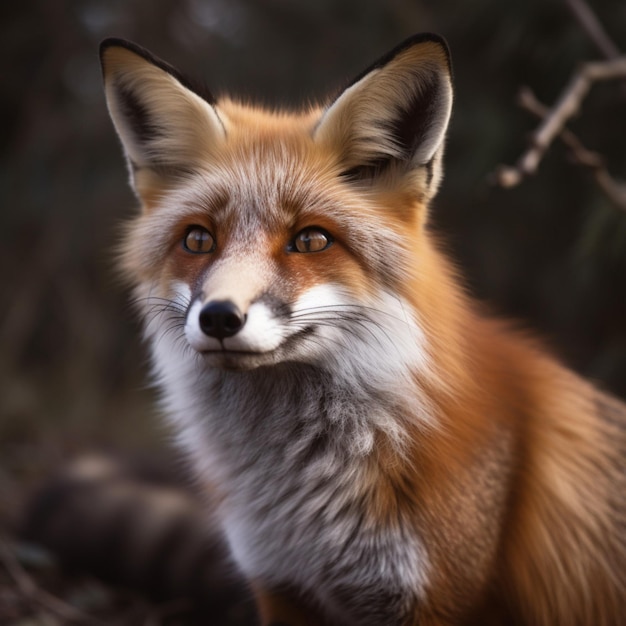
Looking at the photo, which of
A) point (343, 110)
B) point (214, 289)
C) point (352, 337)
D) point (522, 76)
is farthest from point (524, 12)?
point (214, 289)

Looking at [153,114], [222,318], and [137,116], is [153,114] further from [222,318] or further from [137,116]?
[222,318]

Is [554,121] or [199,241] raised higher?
[554,121]

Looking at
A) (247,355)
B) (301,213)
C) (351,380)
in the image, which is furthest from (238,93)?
(247,355)

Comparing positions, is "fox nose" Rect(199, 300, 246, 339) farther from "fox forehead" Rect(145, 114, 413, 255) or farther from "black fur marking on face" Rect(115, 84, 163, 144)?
"black fur marking on face" Rect(115, 84, 163, 144)

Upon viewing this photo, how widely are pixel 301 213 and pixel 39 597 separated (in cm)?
207

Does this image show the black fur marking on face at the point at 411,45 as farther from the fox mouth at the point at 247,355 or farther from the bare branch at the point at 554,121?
the fox mouth at the point at 247,355

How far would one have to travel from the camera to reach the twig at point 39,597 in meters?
3.18

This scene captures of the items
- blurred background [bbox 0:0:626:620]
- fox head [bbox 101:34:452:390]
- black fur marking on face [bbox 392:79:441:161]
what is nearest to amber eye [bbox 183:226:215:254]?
fox head [bbox 101:34:452:390]

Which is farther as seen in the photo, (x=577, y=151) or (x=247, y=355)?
(x=577, y=151)

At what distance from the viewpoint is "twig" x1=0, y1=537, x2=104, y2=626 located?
10.4ft

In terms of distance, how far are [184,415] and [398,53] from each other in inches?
51.7

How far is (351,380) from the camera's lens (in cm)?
230

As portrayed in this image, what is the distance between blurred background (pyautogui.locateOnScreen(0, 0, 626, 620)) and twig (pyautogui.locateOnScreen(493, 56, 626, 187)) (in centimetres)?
111

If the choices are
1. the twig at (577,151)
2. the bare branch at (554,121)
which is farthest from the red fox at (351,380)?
the twig at (577,151)
